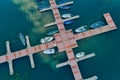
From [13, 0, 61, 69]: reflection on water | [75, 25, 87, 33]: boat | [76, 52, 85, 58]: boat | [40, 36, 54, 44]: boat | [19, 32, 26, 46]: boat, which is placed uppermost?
[13, 0, 61, 69]: reflection on water

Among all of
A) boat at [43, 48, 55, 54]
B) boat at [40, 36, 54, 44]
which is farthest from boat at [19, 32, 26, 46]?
boat at [43, 48, 55, 54]

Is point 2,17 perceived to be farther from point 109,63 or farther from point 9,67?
point 109,63

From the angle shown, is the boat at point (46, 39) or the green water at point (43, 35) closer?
the green water at point (43, 35)

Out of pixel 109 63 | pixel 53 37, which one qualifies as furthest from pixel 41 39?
pixel 109 63

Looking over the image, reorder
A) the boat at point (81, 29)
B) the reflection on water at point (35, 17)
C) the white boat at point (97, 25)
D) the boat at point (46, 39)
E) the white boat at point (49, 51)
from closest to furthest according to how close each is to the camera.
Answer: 1. the reflection on water at point (35, 17)
2. the white boat at point (49, 51)
3. the boat at point (46, 39)
4. the boat at point (81, 29)
5. the white boat at point (97, 25)

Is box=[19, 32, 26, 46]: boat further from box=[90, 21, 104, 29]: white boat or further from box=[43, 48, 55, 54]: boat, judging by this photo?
box=[90, 21, 104, 29]: white boat

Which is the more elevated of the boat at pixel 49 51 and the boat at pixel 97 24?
the boat at pixel 97 24

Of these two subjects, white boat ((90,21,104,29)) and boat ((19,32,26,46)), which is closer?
boat ((19,32,26,46))

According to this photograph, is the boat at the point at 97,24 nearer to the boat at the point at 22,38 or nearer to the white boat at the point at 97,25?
the white boat at the point at 97,25

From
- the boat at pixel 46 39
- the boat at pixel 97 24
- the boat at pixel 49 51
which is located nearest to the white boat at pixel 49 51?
the boat at pixel 49 51
